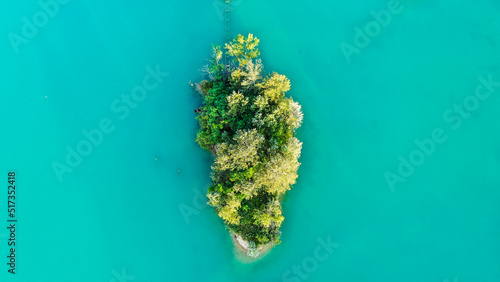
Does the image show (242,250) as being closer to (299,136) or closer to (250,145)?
(250,145)

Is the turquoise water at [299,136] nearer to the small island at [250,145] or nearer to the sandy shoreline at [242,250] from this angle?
the sandy shoreline at [242,250]

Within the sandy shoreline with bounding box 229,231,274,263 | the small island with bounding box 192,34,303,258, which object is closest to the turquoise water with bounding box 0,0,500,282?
the sandy shoreline with bounding box 229,231,274,263

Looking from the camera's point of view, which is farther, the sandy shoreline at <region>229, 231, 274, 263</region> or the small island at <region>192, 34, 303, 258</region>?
the sandy shoreline at <region>229, 231, 274, 263</region>

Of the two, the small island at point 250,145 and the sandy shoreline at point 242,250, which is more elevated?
the small island at point 250,145

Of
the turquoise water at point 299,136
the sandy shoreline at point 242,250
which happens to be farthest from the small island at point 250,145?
the turquoise water at point 299,136

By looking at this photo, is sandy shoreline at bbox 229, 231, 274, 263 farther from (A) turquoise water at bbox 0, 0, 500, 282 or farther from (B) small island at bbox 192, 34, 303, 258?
(B) small island at bbox 192, 34, 303, 258

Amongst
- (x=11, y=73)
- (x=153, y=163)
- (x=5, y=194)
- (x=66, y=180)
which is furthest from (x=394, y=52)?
(x=5, y=194)
